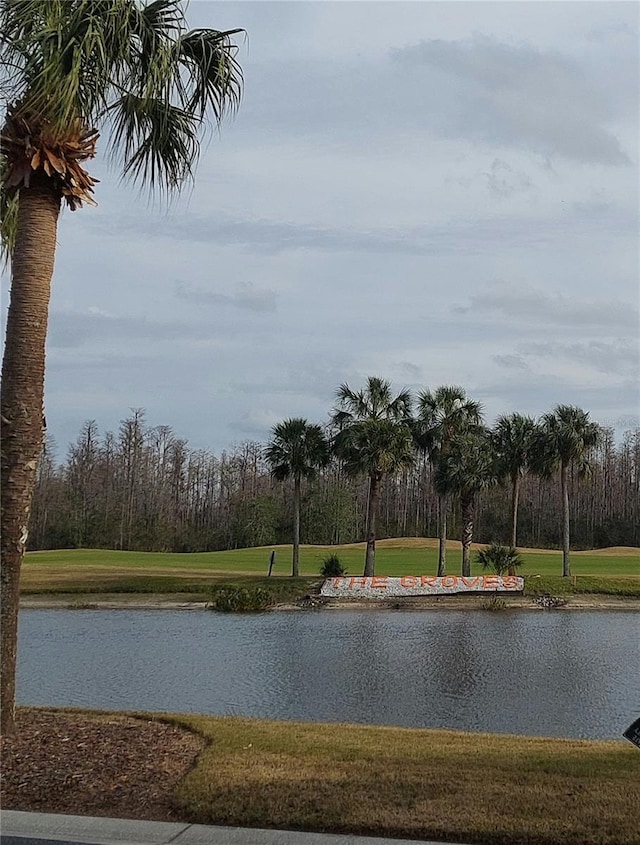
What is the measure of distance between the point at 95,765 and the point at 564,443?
33.8m

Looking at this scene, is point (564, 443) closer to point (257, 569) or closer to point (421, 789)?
point (257, 569)

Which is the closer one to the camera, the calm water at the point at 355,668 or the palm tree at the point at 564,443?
the calm water at the point at 355,668

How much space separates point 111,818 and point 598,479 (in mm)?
86431

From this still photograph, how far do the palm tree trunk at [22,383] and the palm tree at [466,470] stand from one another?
1184 inches

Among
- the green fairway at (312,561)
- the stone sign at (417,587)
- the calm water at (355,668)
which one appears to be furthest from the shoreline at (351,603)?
the green fairway at (312,561)

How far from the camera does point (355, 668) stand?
1725 cm

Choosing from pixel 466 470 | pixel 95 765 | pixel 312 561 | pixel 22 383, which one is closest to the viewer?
pixel 95 765

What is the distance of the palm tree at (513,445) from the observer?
4106cm

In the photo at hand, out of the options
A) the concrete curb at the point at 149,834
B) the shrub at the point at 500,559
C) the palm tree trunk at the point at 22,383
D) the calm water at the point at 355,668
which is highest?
the palm tree trunk at the point at 22,383

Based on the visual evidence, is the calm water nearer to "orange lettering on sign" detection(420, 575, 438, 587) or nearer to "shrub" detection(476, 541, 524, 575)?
"orange lettering on sign" detection(420, 575, 438, 587)

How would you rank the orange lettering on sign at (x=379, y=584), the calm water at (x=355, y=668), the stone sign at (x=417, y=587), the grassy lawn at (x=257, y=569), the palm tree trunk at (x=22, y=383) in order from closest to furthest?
the palm tree trunk at (x=22, y=383) → the calm water at (x=355, y=668) → the stone sign at (x=417, y=587) → the orange lettering on sign at (x=379, y=584) → the grassy lawn at (x=257, y=569)

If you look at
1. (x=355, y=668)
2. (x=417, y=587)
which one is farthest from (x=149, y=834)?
(x=417, y=587)

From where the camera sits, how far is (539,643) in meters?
21.0

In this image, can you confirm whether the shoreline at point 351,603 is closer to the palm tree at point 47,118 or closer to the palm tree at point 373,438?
the palm tree at point 373,438
